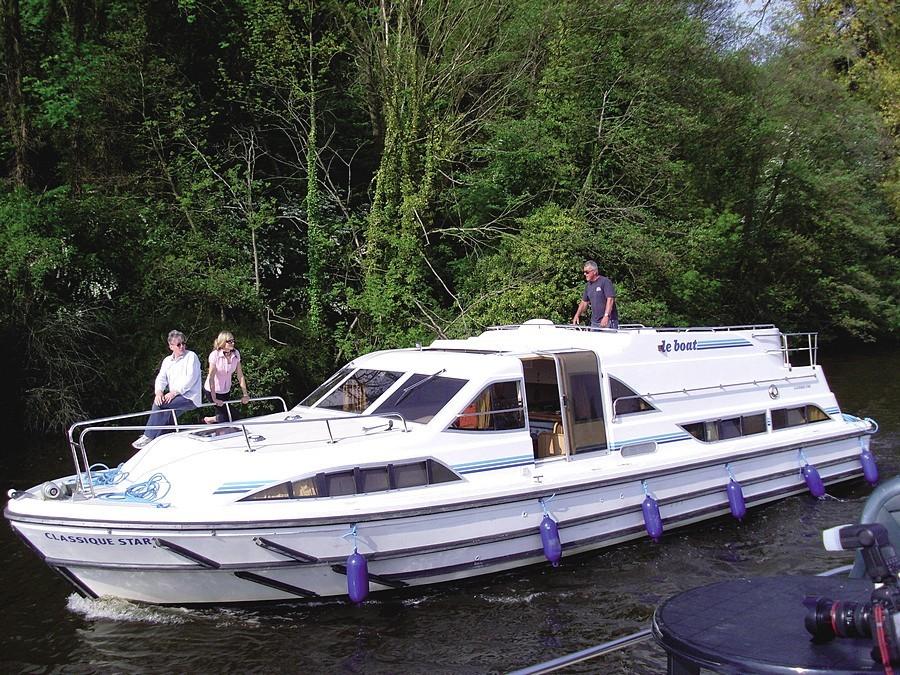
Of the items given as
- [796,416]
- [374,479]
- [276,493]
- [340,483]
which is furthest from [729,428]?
[276,493]

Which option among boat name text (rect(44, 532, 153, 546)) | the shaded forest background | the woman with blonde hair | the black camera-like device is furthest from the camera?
the shaded forest background

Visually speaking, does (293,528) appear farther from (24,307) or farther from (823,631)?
(24,307)

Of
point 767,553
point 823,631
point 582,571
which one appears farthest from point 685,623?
point 767,553

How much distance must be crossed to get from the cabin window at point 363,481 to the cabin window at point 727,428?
150 inches

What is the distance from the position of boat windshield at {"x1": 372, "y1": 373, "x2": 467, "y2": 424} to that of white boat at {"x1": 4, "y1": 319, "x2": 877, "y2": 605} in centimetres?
2

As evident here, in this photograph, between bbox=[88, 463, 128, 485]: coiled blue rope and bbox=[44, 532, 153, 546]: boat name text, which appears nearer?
bbox=[44, 532, 153, 546]: boat name text

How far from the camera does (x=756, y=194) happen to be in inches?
1003

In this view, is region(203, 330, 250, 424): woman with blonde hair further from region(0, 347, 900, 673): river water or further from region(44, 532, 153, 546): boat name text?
region(44, 532, 153, 546): boat name text

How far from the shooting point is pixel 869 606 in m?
2.53

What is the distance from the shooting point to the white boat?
24.9 feet

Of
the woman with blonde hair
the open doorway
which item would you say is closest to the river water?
the open doorway

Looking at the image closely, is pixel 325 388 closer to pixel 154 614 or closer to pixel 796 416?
pixel 154 614

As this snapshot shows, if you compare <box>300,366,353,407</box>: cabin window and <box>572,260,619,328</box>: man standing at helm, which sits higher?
<box>572,260,619,328</box>: man standing at helm

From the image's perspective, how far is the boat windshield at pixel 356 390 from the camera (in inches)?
384
